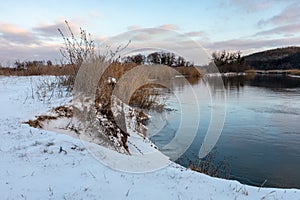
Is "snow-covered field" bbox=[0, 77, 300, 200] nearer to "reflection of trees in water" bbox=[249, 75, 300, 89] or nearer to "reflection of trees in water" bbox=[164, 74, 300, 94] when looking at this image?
"reflection of trees in water" bbox=[164, 74, 300, 94]

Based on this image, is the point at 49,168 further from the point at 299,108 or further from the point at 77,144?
the point at 299,108

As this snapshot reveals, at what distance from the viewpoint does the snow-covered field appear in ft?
9.80

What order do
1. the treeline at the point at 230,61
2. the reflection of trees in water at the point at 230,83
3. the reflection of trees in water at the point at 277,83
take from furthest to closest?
Answer: the treeline at the point at 230,61 < the reflection of trees in water at the point at 277,83 < the reflection of trees in water at the point at 230,83

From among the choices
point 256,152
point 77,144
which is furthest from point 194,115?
point 77,144

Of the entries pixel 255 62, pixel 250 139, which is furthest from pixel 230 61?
pixel 250 139

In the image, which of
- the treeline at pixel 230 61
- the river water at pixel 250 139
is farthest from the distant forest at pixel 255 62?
the river water at pixel 250 139

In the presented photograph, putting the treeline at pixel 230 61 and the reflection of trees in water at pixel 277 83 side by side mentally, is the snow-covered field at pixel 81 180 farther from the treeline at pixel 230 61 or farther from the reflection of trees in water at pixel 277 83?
the treeline at pixel 230 61

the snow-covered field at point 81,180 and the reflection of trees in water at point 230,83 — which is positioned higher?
the snow-covered field at point 81,180

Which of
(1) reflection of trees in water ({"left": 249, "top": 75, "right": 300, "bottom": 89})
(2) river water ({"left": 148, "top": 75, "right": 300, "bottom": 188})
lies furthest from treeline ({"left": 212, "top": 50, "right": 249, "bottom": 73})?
(2) river water ({"left": 148, "top": 75, "right": 300, "bottom": 188})

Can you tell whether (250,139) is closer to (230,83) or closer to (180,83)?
(180,83)

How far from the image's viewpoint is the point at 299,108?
41.5ft

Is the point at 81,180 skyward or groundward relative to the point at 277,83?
skyward

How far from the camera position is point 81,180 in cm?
322

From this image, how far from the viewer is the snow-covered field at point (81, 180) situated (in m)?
2.99
